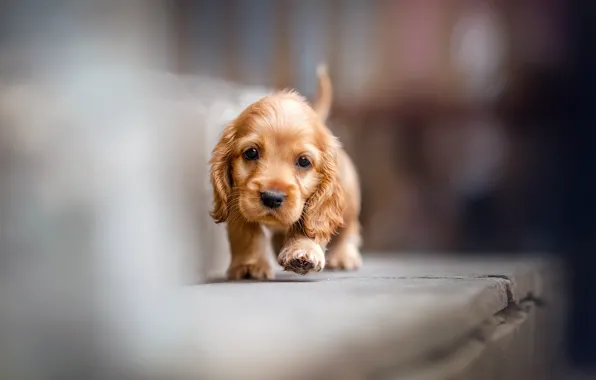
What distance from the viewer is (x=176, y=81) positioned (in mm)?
A: 813

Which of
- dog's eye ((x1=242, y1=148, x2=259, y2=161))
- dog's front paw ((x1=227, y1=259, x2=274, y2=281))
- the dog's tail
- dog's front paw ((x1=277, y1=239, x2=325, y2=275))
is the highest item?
the dog's tail

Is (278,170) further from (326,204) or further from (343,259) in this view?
(343,259)

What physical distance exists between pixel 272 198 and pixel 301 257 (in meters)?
0.07

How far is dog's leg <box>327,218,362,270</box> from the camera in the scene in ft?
2.86

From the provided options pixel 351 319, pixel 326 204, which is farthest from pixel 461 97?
pixel 351 319

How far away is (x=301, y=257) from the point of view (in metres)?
0.71

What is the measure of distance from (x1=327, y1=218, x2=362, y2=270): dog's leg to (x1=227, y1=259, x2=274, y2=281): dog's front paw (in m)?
0.11

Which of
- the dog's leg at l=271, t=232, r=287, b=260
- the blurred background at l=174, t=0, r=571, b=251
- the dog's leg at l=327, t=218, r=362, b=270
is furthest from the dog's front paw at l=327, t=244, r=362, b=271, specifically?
the blurred background at l=174, t=0, r=571, b=251

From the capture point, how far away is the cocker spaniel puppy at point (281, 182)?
0.69 meters

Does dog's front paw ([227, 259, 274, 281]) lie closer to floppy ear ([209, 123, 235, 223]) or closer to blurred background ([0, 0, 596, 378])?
floppy ear ([209, 123, 235, 223])

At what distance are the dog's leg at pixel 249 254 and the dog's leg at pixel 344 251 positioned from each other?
108mm

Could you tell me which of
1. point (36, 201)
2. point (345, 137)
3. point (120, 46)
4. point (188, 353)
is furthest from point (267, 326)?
point (345, 137)

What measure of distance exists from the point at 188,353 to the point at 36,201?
0.79ft

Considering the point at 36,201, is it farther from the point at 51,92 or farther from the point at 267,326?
the point at 267,326
